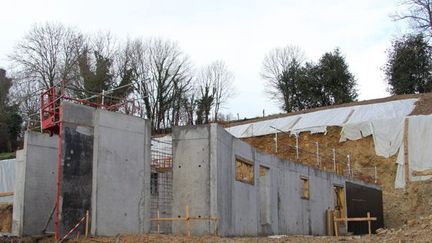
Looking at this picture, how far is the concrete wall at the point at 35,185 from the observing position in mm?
18812

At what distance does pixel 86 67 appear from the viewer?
4772 centimetres

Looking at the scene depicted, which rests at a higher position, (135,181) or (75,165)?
(75,165)

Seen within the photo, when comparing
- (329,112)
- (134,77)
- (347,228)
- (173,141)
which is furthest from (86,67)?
(173,141)

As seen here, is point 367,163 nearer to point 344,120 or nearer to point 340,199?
point 344,120

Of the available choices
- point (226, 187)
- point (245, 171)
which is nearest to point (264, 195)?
point (245, 171)

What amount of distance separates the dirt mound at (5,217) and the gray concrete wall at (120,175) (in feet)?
45.6

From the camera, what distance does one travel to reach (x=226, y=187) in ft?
56.8

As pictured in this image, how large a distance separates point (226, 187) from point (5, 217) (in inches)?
635

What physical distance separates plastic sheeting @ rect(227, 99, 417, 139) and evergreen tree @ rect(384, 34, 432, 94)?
9.08 meters

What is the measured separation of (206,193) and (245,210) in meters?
2.76

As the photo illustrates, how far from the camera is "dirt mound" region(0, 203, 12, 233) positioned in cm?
2742

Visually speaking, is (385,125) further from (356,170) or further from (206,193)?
(206,193)

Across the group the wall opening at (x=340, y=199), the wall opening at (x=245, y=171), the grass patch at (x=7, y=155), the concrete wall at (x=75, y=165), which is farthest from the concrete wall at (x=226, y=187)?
the grass patch at (x=7, y=155)

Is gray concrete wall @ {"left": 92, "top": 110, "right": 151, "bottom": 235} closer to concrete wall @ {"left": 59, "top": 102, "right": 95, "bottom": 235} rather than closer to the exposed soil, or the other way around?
concrete wall @ {"left": 59, "top": 102, "right": 95, "bottom": 235}
